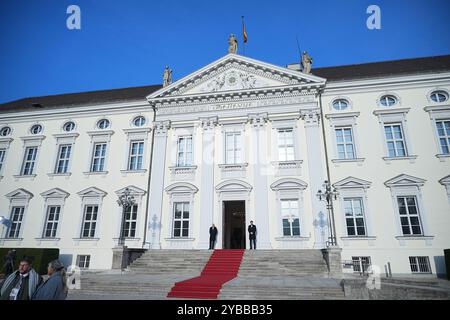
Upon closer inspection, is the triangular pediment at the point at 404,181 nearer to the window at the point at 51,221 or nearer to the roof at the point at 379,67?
the roof at the point at 379,67

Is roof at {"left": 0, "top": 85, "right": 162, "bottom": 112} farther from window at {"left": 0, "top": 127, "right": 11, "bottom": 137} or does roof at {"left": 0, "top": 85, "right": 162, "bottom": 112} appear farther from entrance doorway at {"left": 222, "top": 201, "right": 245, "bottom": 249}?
entrance doorway at {"left": 222, "top": 201, "right": 245, "bottom": 249}

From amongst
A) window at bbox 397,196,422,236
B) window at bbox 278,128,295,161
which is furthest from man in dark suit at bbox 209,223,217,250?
window at bbox 397,196,422,236

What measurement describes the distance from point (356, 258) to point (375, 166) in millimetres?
5765

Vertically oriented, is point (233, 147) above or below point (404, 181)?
above

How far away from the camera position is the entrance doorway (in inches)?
769

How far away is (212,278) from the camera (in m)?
12.4

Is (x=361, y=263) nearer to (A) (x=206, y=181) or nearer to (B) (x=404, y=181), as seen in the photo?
(B) (x=404, y=181)

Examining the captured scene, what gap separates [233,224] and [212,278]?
1110 centimetres

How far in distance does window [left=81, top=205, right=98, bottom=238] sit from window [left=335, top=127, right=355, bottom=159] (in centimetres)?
1755

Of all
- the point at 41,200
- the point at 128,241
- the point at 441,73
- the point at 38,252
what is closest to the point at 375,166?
the point at 441,73

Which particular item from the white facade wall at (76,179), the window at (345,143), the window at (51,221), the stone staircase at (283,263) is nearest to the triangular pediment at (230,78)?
the white facade wall at (76,179)

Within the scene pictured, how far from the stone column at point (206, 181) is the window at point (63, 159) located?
11.0 meters

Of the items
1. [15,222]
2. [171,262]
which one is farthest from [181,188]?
[15,222]
